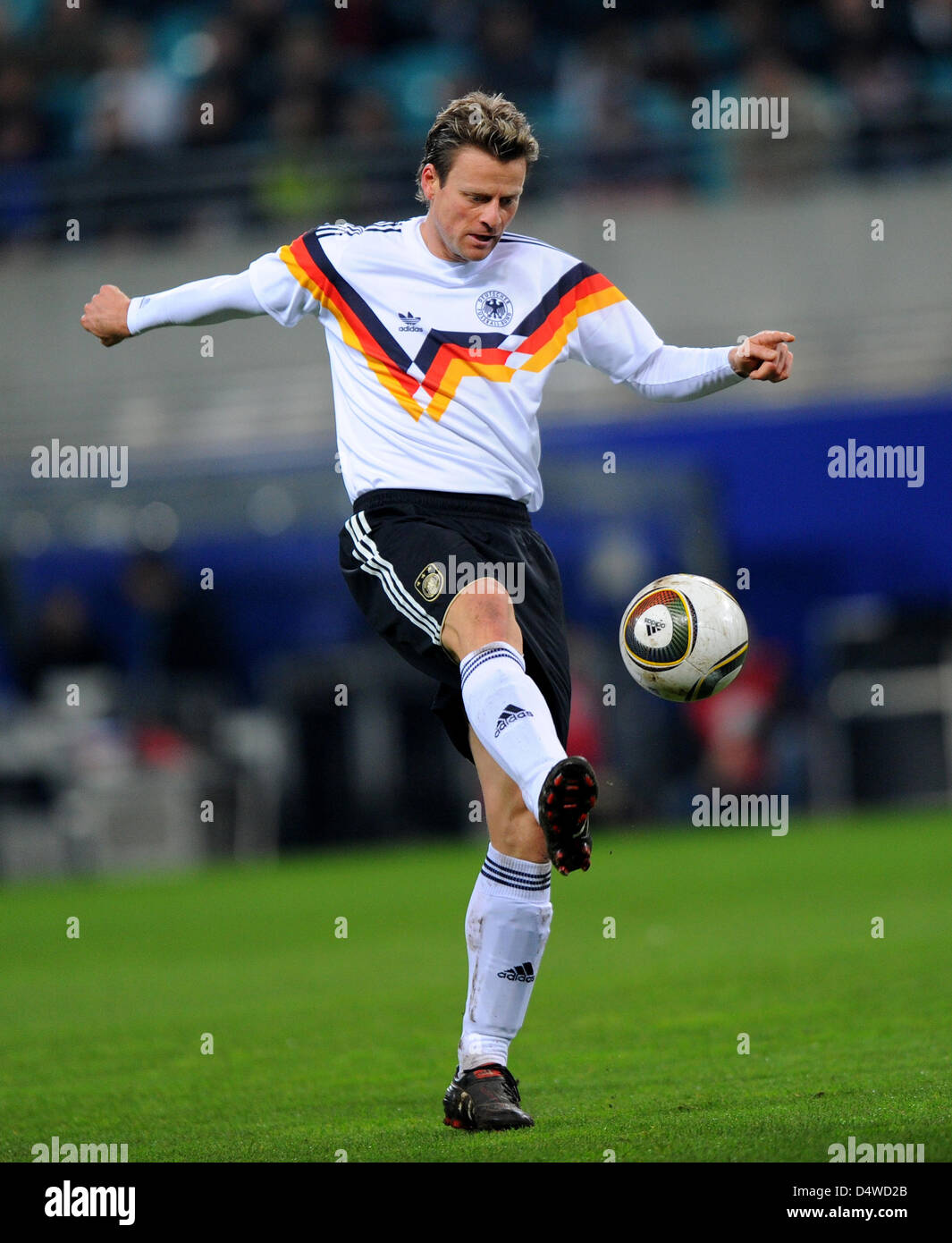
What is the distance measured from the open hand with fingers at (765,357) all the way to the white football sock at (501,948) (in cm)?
148

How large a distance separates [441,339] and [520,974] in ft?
5.79

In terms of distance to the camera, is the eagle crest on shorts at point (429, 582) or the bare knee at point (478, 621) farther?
the eagle crest on shorts at point (429, 582)

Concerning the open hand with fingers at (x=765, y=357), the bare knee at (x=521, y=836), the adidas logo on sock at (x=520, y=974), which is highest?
the open hand with fingers at (x=765, y=357)

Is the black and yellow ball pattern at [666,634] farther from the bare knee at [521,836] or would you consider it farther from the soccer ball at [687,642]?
the bare knee at [521,836]

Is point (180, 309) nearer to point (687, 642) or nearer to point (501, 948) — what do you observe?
point (687, 642)

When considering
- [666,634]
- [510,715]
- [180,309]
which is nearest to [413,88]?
[180,309]

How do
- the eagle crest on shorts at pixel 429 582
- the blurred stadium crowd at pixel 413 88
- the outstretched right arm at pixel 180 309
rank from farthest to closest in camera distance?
1. the blurred stadium crowd at pixel 413 88
2. the outstretched right arm at pixel 180 309
3. the eagle crest on shorts at pixel 429 582

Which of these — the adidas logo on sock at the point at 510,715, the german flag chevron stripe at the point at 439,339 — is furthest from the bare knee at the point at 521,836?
the german flag chevron stripe at the point at 439,339

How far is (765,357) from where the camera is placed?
4.93 m

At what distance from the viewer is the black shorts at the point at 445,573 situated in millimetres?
4805

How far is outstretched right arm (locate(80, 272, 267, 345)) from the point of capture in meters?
5.20

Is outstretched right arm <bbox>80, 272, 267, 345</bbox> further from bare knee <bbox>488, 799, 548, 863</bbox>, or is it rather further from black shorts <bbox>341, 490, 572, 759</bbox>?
bare knee <bbox>488, 799, 548, 863</bbox>
